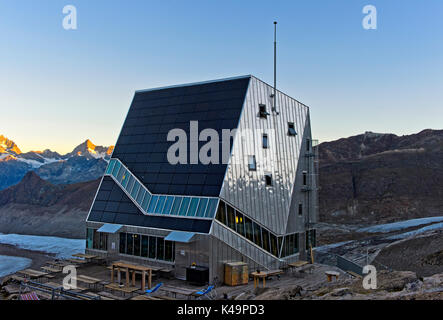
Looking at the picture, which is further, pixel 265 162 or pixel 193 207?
pixel 265 162

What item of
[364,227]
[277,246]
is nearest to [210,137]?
[277,246]

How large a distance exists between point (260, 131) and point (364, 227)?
60154mm

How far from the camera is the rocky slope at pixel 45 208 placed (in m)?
98.9

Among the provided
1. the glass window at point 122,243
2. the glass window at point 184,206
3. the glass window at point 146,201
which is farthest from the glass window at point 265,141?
the glass window at point 122,243

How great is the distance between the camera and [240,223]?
24.9 meters

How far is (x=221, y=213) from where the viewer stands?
23.9 m

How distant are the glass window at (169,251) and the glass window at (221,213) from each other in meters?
3.67

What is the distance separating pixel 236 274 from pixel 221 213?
381cm

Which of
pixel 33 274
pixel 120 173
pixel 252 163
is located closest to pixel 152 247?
pixel 33 274

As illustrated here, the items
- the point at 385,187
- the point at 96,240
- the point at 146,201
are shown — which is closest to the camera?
the point at 146,201

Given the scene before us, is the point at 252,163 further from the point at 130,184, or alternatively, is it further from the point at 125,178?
the point at 125,178

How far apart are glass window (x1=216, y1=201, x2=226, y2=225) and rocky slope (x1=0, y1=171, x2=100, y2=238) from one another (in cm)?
6996
